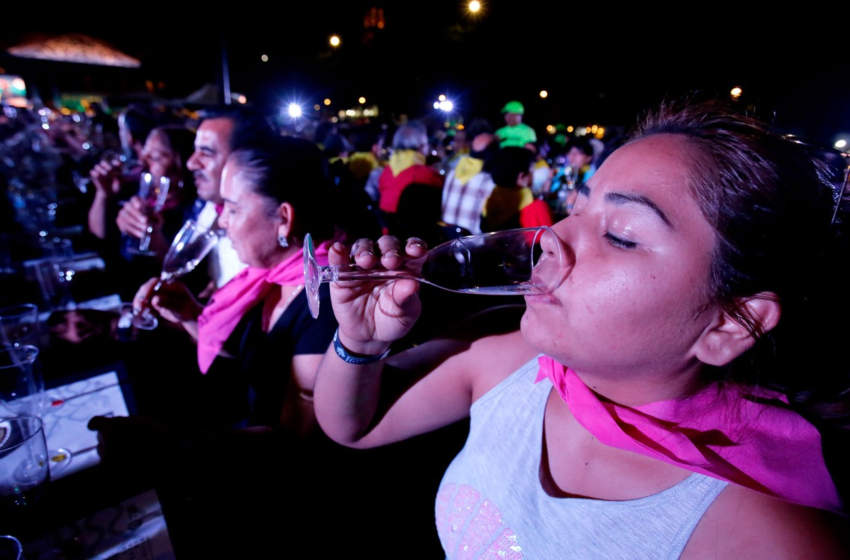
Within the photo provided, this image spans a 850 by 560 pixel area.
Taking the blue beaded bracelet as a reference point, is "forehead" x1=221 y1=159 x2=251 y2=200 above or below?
above

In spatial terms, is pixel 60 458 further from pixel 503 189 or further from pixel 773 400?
pixel 503 189

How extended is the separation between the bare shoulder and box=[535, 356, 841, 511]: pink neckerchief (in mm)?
29

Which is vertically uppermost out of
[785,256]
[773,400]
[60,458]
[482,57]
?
[482,57]

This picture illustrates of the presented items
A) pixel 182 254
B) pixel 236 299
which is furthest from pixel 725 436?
pixel 182 254

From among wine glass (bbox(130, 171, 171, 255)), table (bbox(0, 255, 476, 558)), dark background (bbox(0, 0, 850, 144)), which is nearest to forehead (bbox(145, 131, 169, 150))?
wine glass (bbox(130, 171, 171, 255))

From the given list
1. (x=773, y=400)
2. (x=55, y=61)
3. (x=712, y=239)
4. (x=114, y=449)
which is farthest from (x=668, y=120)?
(x=55, y=61)

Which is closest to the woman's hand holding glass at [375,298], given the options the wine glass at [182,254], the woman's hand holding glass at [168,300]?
the wine glass at [182,254]

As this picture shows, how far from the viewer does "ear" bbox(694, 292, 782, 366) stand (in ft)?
3.19

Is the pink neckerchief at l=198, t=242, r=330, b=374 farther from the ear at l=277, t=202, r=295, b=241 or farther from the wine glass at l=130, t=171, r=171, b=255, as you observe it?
the wine glass at l=130, t=171, r=171, b=255

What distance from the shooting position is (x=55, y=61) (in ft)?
55.7

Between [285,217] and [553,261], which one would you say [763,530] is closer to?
[553,261]

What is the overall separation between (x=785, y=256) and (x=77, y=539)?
6.40ft

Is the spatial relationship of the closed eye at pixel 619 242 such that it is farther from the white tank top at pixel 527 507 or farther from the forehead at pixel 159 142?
the forehead at pixel 159 142

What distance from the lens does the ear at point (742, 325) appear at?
38.2 inches
